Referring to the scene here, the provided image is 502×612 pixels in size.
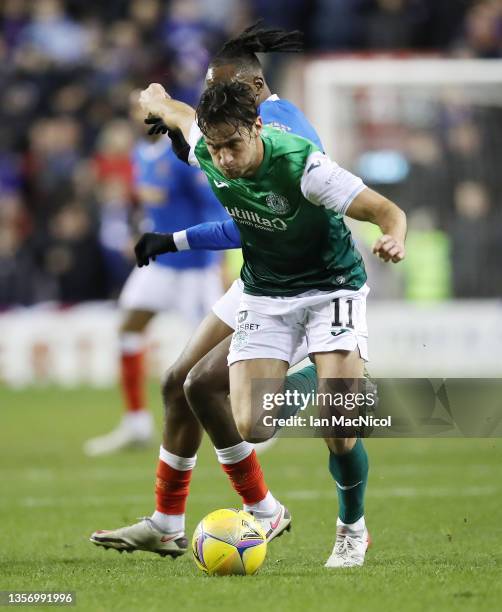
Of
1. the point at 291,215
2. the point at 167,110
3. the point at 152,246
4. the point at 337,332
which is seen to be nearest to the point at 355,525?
the point at 337,332

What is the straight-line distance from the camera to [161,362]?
15953 millimetres

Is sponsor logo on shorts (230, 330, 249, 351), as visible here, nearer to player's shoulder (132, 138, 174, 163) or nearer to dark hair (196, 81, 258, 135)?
dark hair (196, 81, 258, 135)

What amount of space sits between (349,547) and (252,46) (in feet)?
8.03

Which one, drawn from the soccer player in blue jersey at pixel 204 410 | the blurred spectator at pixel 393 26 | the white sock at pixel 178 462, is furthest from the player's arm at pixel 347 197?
the blurred spectator at pixel 393 26

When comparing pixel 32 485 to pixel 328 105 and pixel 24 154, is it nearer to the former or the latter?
pixel 328 105

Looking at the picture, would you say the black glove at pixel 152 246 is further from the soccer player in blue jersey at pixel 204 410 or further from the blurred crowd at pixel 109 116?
the blurred crowd at pixel 109 116

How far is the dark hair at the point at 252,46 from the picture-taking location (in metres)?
6.58

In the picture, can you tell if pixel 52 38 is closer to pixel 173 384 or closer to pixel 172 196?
pixel 172 196

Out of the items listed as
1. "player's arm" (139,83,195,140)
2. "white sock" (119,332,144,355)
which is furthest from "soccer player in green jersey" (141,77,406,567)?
"white sock" (119,332,144,355)

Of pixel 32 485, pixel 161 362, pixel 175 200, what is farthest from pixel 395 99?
pixel 32 485

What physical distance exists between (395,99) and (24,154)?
5.34 metres

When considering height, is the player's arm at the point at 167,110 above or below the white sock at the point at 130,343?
above

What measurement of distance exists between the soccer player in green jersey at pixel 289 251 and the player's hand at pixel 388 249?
0.59 ft

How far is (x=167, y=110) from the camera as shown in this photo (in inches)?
249
